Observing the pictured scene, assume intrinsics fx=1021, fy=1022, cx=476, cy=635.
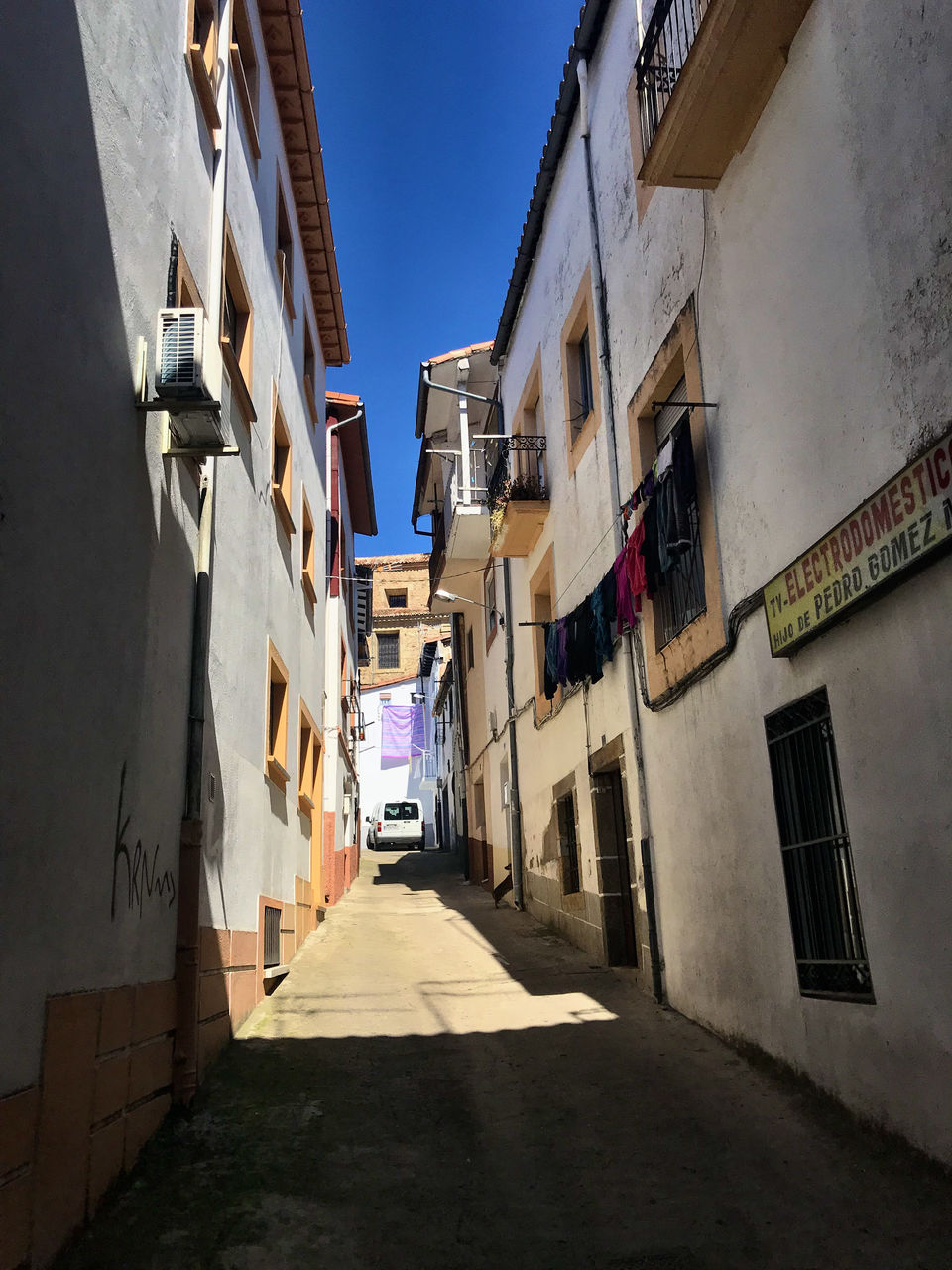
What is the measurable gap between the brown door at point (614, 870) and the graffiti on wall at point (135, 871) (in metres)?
5.09

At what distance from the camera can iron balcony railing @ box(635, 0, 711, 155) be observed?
734cm

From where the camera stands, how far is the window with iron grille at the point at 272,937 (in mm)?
9531

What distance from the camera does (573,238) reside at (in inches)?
463

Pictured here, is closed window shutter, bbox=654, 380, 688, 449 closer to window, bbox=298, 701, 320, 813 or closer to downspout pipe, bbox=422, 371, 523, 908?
window, bbox=298, 701, 320, 813

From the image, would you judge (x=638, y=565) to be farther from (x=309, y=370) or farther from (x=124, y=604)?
(x=309, y=370)

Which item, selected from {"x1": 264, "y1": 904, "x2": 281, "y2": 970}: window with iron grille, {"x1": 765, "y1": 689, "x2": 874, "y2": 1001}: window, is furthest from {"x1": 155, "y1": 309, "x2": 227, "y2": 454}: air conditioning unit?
{"x1": 264, "y1": 904, "x2": 281, "y2": 970}: window with iron grille

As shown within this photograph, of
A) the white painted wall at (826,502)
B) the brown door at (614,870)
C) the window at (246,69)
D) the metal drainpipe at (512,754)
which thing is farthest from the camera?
the metal drainpipe at (512,754)

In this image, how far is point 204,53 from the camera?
8.05m

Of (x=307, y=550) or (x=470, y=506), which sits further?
(x=470, y=506)

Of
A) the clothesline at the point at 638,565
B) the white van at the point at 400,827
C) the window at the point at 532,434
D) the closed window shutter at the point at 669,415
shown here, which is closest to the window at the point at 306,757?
the clothesline at the point at 638,565

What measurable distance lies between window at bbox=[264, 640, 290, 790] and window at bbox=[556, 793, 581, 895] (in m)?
3.43

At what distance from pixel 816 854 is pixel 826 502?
6.52 feet

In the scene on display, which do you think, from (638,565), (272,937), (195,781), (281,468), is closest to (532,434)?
(281,468)

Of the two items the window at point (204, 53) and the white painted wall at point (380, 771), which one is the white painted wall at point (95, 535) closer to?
the window at point (204, 53)
